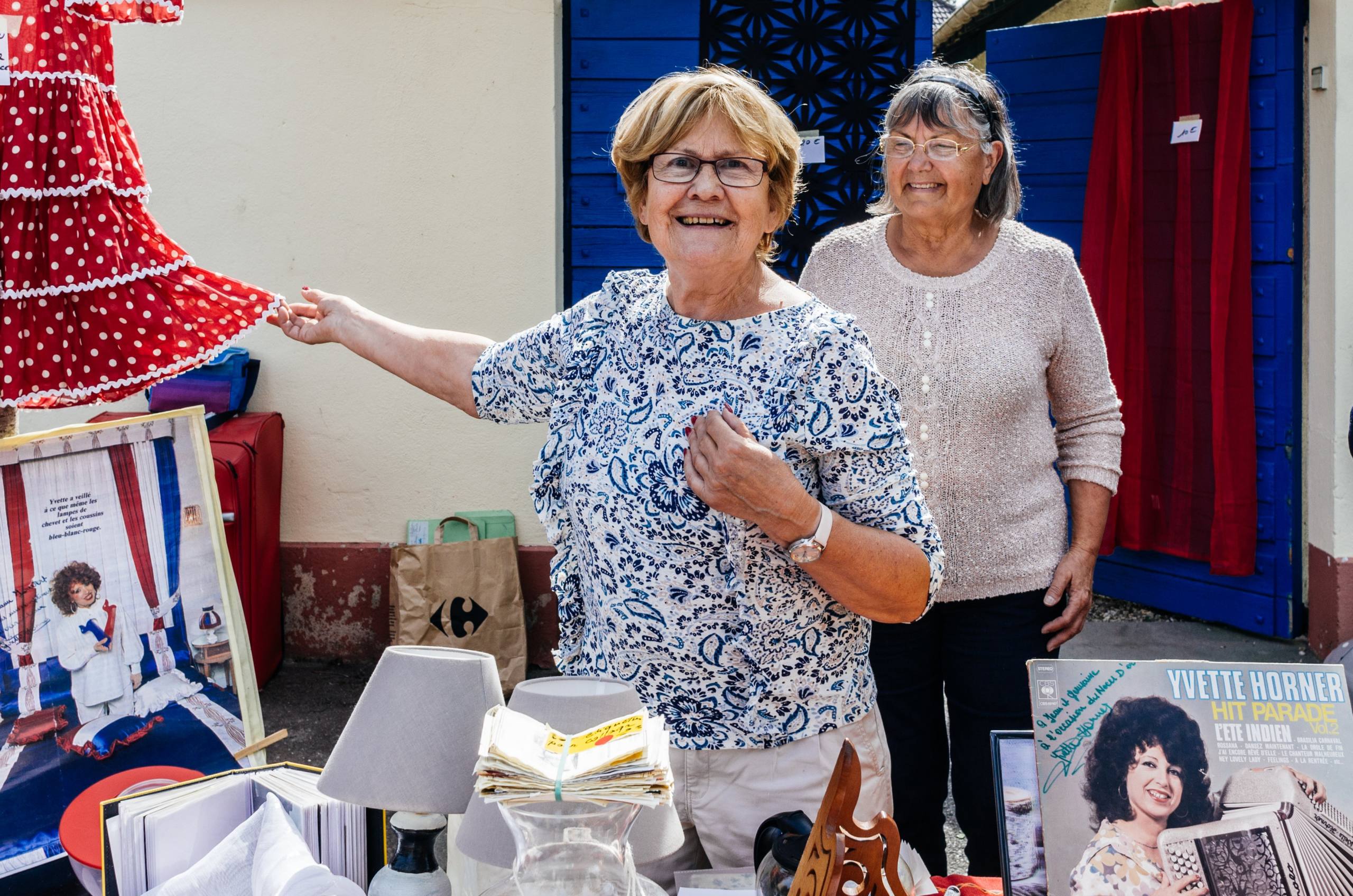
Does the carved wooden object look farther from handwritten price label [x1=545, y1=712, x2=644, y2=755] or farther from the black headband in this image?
the black headband

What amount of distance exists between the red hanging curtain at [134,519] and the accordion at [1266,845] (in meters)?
1.76

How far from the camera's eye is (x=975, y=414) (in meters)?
2.25

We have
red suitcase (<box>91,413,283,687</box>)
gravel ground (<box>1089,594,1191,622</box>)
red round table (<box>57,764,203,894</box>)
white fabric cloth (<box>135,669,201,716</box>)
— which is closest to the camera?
red round table (<box>57,764,203,894</box>)

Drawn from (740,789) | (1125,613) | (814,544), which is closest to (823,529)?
(814,544)

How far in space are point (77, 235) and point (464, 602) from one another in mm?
2627

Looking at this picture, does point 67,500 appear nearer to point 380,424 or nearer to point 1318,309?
point 380,424

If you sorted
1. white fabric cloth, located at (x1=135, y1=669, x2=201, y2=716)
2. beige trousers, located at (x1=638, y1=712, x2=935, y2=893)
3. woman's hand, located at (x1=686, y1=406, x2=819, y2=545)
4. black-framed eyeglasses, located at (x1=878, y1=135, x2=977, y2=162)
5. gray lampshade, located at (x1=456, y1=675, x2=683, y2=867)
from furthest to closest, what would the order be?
black-framed eyeglasses, located at (x1=878, y1=135, x2=977, y2=162) < white fabric cloth, located at (x1=135, y1=669, x2=201, y2=716) < beige trousers, located at (x1=638, y1=712, x2=935, y2=893) < woman's hand, located at (x1=686, y1=406, x2=819, y2=545) < gray lampshade, located at (x1=456, y1=675, x2=683, y2=867)

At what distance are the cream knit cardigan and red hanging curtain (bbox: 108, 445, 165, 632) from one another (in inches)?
52.6

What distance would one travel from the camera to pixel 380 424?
14.9 ft

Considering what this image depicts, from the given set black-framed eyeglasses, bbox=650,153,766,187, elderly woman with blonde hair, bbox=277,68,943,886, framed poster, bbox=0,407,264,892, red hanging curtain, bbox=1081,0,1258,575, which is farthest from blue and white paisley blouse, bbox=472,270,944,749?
red hanging curtain, bbox=1081,0,1258,575

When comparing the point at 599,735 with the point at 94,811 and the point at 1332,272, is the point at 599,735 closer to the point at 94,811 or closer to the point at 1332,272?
the point at 94,811

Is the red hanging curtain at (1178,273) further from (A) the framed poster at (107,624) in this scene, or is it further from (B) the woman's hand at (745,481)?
(A) the framed poster at (107,624)

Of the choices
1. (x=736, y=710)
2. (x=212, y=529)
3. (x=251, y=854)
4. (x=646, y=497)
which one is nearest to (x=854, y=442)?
(x=646, y=497)

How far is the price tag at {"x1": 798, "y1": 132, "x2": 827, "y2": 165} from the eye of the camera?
4.30 metres
